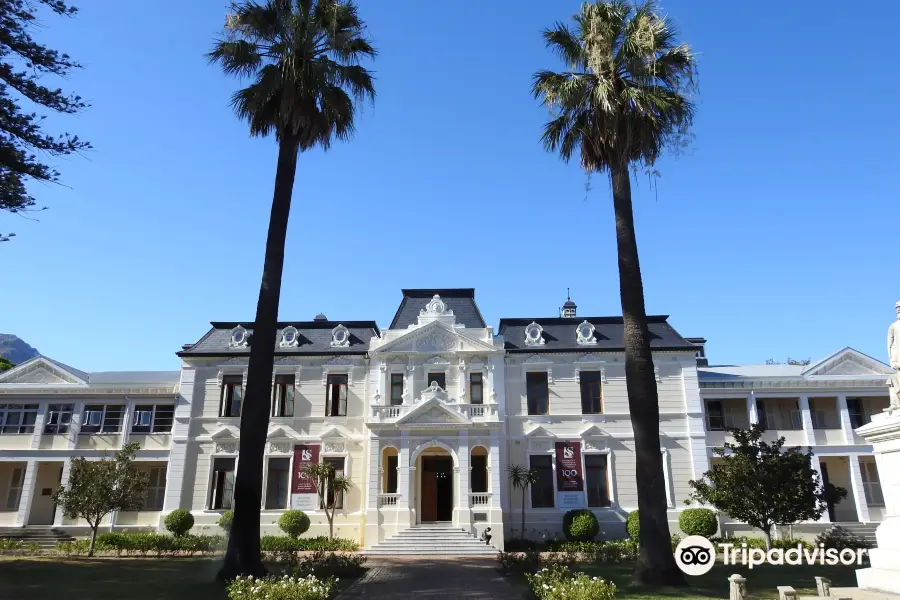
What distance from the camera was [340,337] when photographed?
3033cm

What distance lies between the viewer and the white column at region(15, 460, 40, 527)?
28.1 m

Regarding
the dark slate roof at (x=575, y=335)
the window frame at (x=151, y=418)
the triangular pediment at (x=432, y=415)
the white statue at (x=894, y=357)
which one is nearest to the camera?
the white statue at (x=894, y=357)

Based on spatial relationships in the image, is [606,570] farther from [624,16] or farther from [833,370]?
[833,370]

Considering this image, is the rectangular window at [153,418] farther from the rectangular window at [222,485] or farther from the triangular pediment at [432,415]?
the triangular pediment at [432,415]

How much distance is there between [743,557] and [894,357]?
8.14 metres

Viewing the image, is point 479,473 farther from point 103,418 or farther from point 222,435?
point 103,418

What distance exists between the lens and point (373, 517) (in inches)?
992

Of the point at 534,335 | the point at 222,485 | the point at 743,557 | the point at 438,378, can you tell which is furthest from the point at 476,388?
the point at 743,557

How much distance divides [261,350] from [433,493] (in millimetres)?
15097

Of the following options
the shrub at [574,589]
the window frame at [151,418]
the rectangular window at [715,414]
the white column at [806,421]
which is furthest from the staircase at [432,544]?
the white column at [806,421]

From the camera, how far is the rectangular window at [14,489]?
30266 mm

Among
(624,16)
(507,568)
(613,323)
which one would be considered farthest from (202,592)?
(613,323)

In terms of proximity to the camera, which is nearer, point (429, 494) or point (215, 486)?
point (429, 494)

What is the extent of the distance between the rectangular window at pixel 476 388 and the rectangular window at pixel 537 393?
222cm
